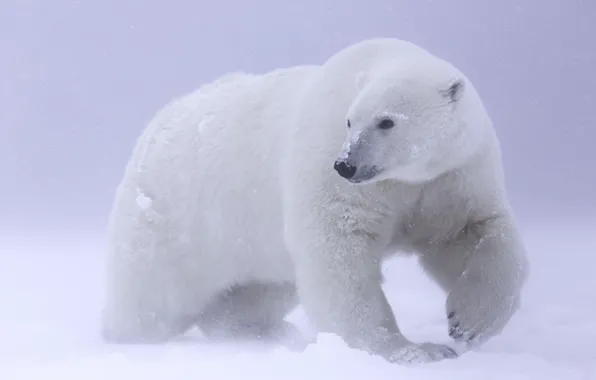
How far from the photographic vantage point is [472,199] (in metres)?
3.33

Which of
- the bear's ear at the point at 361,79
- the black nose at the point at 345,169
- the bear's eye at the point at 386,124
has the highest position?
the bear's ear at the point at 361,79

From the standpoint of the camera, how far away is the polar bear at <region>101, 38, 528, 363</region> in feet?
10.3

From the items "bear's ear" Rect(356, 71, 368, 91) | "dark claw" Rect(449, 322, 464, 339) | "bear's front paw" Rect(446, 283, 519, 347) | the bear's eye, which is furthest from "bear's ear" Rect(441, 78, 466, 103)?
"dark claw" Rect(449, 322, 464, 339)

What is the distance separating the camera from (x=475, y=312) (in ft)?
10.4

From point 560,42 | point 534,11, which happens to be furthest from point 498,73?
point 534,11

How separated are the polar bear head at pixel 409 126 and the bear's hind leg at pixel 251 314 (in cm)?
125

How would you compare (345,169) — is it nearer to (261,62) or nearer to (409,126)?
(409,126)

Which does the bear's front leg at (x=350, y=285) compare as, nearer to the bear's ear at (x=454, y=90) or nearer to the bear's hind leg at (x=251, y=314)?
the bear's ear at (x=454, y=90)

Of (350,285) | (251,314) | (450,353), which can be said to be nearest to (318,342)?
(350,285)

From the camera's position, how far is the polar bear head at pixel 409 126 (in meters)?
3.09

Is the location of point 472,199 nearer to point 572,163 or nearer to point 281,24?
point 572,163

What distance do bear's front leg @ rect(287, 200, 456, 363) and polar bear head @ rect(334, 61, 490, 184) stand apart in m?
0.25

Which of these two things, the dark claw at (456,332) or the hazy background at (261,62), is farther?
the hazy background at (261,62)

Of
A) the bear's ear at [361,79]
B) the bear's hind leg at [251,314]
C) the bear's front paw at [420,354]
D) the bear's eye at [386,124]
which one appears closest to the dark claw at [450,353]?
the bear's front paw at [420,354]
